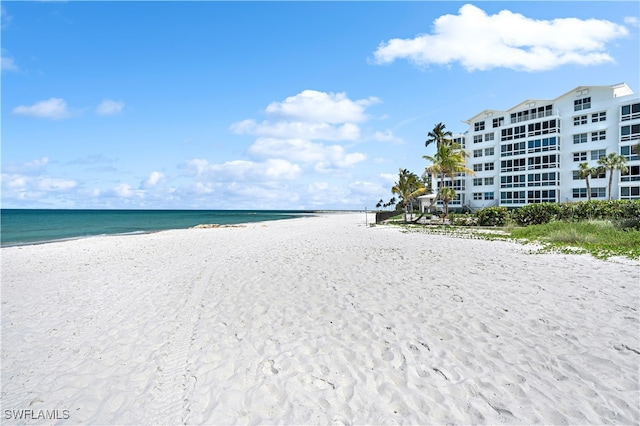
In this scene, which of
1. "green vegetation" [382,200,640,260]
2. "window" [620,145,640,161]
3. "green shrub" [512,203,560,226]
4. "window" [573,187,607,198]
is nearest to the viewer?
"green vegetation" [382,200,640,260]

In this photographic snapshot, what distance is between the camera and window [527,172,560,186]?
4888 centimetres

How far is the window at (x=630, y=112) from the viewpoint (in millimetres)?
41438

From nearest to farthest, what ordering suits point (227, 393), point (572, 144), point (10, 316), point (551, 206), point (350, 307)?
point (227, 393), point (350, 307), point (10, 316), point (551, 206), point (572, 144)

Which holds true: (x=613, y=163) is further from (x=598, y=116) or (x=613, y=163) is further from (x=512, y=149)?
(x=512, y=149)

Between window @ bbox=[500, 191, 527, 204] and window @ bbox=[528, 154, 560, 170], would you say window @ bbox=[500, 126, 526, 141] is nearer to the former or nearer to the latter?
window @ bbox=[528, 154, 560, 170]

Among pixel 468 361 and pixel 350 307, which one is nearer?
pixel 468 361

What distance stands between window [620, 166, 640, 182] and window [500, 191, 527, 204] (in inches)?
450

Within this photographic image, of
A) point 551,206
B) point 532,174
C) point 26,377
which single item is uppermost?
point 532,174

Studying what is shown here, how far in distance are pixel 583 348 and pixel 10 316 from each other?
37.0 feet

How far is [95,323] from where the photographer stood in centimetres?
723

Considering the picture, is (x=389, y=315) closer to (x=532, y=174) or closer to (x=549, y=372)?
(x=549, y=372)

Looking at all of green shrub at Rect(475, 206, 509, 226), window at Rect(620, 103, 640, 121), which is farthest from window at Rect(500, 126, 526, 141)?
green shrub at Rect(475, 206, 509, 226)

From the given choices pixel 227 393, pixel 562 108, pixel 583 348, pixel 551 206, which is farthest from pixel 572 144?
pixel 227 393

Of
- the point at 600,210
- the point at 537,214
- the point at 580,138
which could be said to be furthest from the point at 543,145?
the point at 600,210
